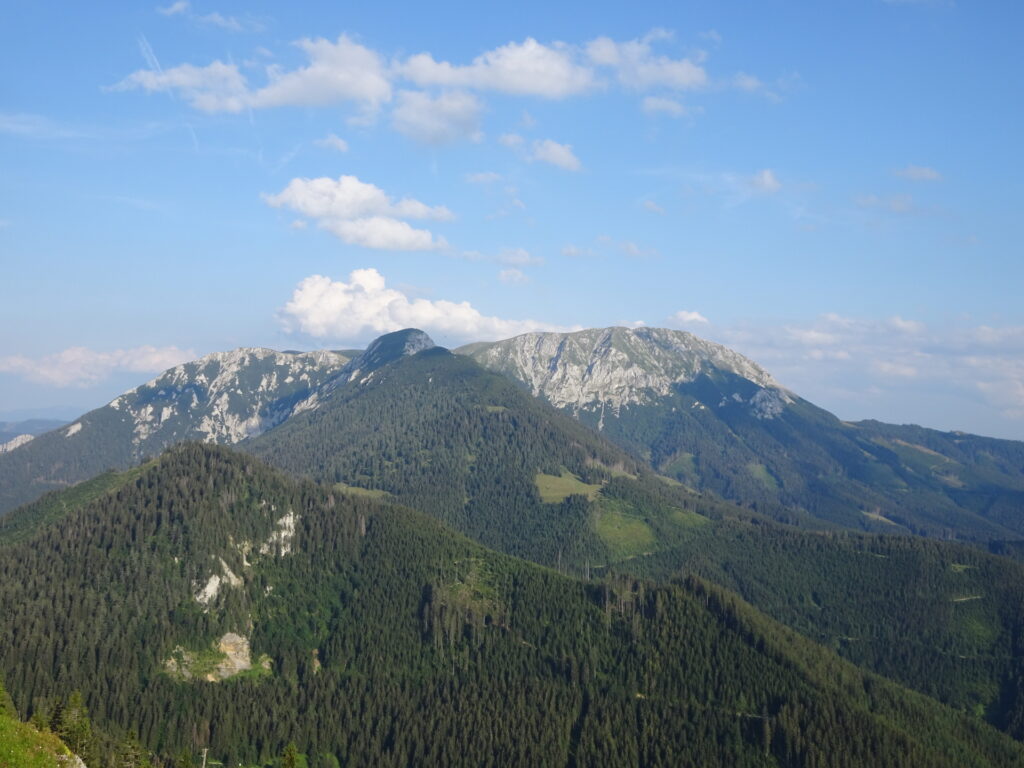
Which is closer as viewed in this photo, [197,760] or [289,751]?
[289,751]

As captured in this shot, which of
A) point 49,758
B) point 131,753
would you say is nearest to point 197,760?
point 131,753

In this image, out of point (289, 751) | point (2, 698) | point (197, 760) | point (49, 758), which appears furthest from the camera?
point (197, 760)

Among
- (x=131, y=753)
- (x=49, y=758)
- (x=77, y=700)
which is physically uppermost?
(x=49, y=758)

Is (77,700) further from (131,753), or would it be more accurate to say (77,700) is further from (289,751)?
(289,751)

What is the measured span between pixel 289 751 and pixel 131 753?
34.1 metres

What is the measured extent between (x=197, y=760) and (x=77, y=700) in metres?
66.6

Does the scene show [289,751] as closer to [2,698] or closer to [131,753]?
[131,753]

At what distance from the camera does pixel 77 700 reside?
144500 millimetres

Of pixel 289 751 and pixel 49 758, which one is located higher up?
pixel 49 758

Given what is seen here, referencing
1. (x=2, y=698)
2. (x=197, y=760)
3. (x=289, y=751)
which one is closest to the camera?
(x=2, y=698)

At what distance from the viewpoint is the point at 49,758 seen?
103375 millimetres

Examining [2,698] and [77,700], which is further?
[77,700]

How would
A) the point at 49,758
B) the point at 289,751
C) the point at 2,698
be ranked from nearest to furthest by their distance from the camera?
the point at 49,758
the point at 2,698
the point at 289,751

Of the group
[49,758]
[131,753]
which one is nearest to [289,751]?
[131,753]
